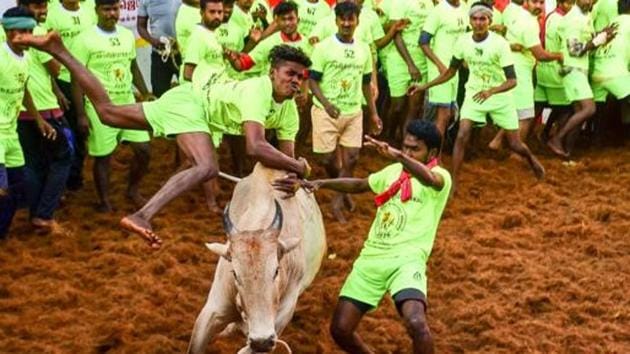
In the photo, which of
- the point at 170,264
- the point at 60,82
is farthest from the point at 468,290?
the point at 60,82

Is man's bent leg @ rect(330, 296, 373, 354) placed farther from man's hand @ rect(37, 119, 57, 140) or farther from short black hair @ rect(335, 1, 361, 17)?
short black hair @ rect(335, 1, 361, 17)

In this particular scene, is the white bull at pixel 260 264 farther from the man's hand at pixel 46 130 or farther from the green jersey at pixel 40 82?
the green jersey at pixel 40 82

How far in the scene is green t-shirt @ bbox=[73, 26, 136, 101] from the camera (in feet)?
37.5

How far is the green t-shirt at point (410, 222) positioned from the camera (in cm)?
806

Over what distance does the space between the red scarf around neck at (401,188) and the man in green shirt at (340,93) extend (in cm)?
365

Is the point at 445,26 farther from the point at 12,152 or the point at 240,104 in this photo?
the point at 240,104

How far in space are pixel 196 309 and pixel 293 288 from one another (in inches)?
56.6

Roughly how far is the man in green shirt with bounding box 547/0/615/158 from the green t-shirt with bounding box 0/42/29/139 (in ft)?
22.0

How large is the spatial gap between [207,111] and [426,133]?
1651 mm

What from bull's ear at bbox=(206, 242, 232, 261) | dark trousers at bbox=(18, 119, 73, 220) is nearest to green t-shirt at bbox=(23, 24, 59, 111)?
dark trousers at bbox=(18, 119, 73, 220)

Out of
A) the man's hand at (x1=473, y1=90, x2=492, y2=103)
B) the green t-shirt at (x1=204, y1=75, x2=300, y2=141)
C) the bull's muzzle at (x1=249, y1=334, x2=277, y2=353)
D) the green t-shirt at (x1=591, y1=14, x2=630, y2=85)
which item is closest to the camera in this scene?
the bull's muzzle at (x1=249, y1=334, x2=277, y2=353)

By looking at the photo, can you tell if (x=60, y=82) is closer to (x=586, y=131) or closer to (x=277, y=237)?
(x=277, y=237)

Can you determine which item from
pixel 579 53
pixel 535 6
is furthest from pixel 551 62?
pixel 535 6

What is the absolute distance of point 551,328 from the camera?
932 centimetres
